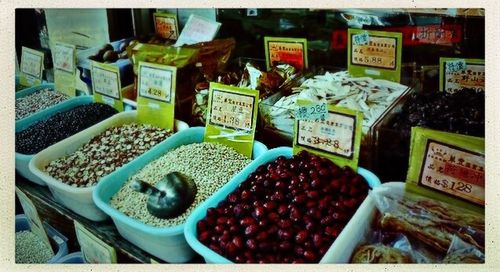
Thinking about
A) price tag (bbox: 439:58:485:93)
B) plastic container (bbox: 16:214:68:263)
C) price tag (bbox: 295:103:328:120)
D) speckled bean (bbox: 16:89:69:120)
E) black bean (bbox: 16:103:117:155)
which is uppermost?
price tag (bbox: 439:58:485:93)

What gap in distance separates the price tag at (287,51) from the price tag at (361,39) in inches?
8.2

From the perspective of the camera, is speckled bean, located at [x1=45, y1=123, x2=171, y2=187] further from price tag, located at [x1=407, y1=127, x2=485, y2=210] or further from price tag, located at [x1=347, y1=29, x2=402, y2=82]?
price tag, located at [x1=407, y1=127, x2=485, y2=210]

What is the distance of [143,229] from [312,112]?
2.06 feet

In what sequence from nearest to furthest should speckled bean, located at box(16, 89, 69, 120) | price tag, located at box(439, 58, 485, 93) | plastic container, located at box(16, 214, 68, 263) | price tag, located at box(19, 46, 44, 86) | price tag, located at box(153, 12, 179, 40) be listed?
price tag, located at box(439, 58, 485, 93) → plastic container, located at box(16, 214, 68, 263) → price tag, located at box(19, 46, 44, 86) → speckled bean, located at box(16, 89, 69, 120) → price tag, located at box(153, 12, 179, 40)

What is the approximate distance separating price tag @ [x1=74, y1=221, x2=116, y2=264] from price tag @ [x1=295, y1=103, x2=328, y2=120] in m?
0.73

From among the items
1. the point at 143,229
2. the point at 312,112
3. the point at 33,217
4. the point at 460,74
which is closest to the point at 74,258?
the point at 33,217

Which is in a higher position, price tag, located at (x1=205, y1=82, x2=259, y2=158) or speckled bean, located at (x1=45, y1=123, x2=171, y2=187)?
price tag, located at (x1=205, y1=82, x2=259, y2=158)

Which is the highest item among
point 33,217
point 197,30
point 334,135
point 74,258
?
point 197,30

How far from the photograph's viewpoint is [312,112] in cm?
153

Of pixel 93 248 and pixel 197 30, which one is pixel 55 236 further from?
pixel 197 30

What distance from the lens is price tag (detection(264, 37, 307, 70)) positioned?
6.44 ft

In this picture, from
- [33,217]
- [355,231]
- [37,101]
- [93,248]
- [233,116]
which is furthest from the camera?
[37,101]

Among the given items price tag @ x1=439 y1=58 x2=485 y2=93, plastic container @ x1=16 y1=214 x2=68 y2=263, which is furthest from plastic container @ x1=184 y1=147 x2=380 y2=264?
plastic container @ x1=16 y1=214 x2=68 y2=263

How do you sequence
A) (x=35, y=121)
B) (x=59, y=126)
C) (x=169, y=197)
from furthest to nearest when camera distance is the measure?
(x=35, y=121) → (x=59, y=126) → (x=169, y=197)
